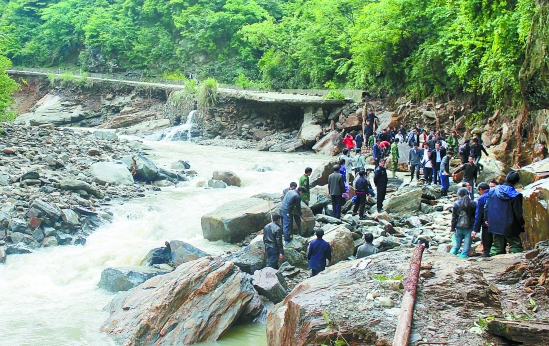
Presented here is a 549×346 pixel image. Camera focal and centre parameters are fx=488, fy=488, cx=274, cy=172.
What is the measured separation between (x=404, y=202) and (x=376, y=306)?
25.4 ft

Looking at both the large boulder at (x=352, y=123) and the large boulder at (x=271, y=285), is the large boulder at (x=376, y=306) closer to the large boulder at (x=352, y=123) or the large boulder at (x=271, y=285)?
the large boulder at (x=271, y=285)

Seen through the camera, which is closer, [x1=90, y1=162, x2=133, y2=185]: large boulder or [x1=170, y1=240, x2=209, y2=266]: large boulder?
[x1=170, y1=240, x2=209, y2=266]: large boulder

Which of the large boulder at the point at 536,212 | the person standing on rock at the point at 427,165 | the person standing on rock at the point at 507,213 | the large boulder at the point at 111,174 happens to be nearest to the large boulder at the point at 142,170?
the large boulder at the point at 111,174

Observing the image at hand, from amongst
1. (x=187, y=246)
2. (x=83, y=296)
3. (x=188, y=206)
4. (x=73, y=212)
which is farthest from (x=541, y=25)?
(x=73, y=212)

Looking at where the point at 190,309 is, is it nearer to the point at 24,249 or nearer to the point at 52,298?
the point at 52,298

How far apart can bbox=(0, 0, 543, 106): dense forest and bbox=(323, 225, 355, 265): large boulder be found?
24.7 ft

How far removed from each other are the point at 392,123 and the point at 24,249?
15.9 meters

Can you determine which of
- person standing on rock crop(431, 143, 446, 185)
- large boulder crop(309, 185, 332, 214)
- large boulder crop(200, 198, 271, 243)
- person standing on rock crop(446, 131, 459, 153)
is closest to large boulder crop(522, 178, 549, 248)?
large boulder crop(309, 185, 332, 214)

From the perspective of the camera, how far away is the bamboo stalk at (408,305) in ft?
13.7

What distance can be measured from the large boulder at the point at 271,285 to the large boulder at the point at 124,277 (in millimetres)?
2162

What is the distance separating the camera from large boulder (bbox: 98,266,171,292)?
8.91 metres

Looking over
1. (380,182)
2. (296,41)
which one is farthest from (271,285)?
(296,41)

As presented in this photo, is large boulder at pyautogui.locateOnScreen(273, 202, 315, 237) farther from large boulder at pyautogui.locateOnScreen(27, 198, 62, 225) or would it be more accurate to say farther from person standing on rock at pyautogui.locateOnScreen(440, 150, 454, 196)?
large boulder at pyautogui.locateOnScreen(27, 198, 62, 225)

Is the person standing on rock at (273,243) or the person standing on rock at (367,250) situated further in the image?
the person standing on rock at (273,243)
